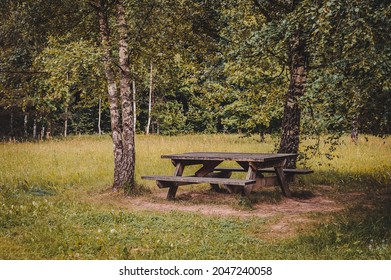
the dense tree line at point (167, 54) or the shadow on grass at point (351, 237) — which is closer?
the shadow on grass at point (351, 237)

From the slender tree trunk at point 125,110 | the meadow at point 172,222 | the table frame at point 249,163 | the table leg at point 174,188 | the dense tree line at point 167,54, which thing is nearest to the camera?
the meadow at point 172,222

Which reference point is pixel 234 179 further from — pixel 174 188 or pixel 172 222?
pixel 172 222

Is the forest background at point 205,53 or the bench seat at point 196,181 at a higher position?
the forest background at point 205,53

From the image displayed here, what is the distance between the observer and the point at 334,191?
13.0 metres

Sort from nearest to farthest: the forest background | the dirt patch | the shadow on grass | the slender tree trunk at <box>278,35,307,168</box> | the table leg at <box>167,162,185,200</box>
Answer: the shadow on grass, the forest background, the dirt patch, the table leg at <box>167,162,185,200</box>, the slender tree trunk at <box>278,35,307,168</box>

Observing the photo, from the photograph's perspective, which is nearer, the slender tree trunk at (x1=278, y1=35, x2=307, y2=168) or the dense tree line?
the dense tree line

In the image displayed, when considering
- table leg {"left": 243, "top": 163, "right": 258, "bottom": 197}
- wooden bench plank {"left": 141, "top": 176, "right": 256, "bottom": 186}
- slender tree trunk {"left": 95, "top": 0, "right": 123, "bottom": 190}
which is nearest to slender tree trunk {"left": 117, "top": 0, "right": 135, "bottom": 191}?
slender tree trunk {"left": 95, "top": 0, "right": 123, "bottom": 190}

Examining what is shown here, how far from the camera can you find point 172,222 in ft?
30.3

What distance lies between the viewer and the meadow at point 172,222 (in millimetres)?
7191

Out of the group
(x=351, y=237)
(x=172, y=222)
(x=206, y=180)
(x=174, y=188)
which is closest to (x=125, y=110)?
(x=174, y=188)

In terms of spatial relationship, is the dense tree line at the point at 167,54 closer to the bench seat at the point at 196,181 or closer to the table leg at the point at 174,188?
the table leg at the point at 174,188

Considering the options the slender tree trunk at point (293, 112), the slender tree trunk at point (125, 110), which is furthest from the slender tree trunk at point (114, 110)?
the slender tree trunk at point (293, 112)

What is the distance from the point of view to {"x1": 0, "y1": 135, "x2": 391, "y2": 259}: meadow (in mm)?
7191

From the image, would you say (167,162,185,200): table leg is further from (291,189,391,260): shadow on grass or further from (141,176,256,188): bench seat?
(291,189,391,260): shadow on grass
